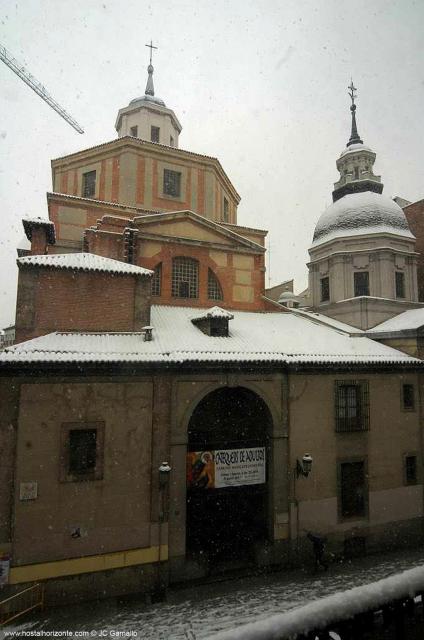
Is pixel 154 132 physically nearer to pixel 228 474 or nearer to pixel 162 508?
pixel 228 474

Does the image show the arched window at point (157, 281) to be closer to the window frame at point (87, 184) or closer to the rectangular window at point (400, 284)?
the window frame at point (87, 184)

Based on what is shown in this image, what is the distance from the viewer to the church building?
40.8 ft

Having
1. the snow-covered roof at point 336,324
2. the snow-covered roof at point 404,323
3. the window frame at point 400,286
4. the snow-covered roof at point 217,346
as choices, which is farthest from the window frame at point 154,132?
the snow-covered roof at point 404,323

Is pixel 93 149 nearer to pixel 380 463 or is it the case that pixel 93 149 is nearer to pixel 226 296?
pixel 226 296

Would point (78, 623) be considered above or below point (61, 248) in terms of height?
below

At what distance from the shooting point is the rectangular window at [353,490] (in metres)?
16.4

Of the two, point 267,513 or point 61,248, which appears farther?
point 61,248

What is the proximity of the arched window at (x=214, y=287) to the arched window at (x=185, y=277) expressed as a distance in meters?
0.83

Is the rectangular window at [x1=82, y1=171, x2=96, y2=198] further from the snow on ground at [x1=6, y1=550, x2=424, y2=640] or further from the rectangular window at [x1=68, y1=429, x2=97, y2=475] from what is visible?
the snow on ground at [x1=6, y1=550, x2=424, y2=640]

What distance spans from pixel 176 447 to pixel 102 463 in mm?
2584

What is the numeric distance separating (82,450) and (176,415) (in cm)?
335

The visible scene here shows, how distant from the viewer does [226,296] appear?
2180 cm

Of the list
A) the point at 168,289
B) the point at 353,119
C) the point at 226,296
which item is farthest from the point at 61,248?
the point at 353,119

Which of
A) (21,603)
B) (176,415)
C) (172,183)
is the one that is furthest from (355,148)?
(21,603)
